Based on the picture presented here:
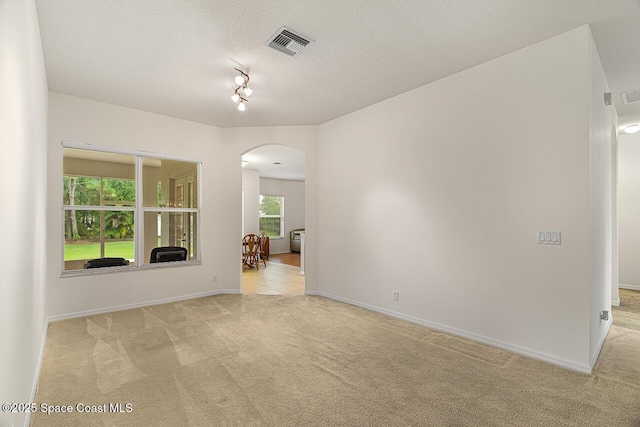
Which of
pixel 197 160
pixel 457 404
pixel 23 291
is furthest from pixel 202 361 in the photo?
pixel 197 160

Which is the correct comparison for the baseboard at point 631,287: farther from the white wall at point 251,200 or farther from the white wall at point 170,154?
the white wall at point 251,200

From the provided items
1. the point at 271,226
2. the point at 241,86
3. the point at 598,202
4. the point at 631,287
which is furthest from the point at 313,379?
the point at 271,226

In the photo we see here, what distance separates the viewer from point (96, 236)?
14.0ft

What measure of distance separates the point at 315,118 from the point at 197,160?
204 cm

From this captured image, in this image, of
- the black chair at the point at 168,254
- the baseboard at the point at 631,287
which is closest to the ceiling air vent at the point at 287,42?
the black chair at the point at 168,254

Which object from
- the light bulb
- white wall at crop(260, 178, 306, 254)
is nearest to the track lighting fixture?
the light bulb

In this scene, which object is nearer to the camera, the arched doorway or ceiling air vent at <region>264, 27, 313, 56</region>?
ceiling air vent at <region>264, 27, 313, 56</region>

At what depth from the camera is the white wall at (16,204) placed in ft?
4.41

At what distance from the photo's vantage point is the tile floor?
5489mm

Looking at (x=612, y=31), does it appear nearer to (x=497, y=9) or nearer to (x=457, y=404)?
(x=497, y=9)

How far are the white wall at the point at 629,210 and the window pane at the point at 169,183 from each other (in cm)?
749

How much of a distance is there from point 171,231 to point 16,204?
337 centimetres

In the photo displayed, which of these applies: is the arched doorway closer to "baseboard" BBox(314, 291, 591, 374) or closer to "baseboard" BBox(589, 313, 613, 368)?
"baseboard" BBox(314, 291, 591, 374)

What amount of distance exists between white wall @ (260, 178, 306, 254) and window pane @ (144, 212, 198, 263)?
633 centimetres
